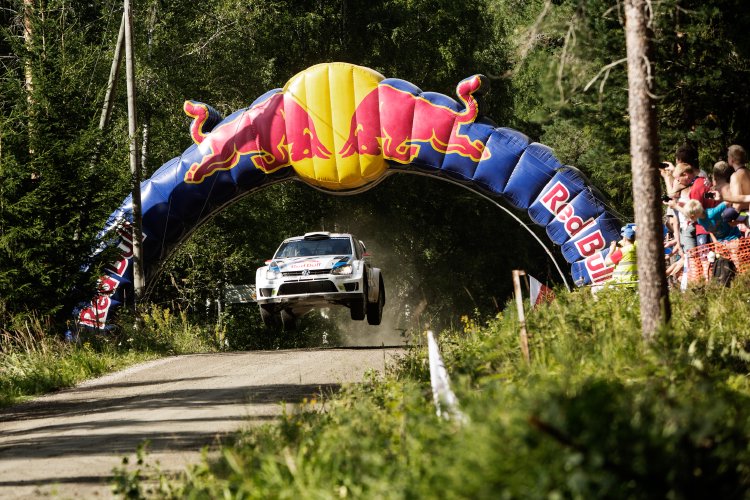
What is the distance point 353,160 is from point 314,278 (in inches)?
137

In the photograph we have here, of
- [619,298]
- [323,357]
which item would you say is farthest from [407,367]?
[323,357]

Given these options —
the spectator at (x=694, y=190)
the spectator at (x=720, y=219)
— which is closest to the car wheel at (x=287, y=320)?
the spectator at (x=694, y=190)

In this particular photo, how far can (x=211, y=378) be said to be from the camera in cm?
1514

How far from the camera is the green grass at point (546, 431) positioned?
502cm

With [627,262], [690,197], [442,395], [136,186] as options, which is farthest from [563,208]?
[442,395]

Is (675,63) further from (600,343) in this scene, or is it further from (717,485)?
(717,485)

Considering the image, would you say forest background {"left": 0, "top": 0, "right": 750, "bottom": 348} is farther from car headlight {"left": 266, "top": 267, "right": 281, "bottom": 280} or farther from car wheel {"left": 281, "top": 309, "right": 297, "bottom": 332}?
car wheel {"left": 281, "top": 309, "right": 297, "bottom": 332}

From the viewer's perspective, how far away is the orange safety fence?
13.2 meters

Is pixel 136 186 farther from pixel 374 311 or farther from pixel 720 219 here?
pixel 720 219

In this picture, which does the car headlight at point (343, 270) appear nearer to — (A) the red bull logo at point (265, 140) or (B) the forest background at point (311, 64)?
(A) the red bull logo at point (265, 140)

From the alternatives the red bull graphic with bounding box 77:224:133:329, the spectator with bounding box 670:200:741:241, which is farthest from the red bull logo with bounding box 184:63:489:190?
the spectator with bounding box 670:200:741:241

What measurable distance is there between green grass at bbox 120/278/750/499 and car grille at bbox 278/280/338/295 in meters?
9.36

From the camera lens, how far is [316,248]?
70.0 feet

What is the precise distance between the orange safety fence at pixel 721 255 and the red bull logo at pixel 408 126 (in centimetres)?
897
